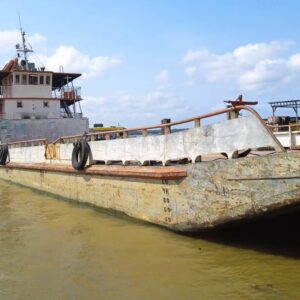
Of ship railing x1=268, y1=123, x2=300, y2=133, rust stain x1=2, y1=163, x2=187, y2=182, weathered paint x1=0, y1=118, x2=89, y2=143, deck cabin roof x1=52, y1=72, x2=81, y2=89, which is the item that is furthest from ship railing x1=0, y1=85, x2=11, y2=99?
ship railing x1=268, y1=123, x2=300, y2=133

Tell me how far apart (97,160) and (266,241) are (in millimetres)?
4892

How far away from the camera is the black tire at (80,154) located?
1069cm

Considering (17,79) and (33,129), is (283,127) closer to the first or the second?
(33,129)

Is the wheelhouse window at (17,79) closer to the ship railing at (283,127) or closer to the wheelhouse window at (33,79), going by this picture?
the wheelhouse window at (33,79)

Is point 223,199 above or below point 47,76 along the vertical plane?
below

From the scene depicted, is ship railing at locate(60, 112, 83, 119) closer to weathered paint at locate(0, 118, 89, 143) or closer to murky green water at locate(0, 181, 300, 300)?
weathered paint at locate(0, 118, 89, 143)

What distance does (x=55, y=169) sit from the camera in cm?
1286

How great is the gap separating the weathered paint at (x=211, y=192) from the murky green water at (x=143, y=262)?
1.13ft

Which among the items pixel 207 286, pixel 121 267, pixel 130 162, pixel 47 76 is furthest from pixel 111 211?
pixel 47 76

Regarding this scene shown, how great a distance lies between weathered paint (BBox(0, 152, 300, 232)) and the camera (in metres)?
5.57

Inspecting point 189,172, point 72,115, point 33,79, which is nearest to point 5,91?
point 33,79

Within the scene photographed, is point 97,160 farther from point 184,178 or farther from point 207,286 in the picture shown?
point 207,286

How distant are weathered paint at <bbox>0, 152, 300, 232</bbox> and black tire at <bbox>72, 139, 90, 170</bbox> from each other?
52.1 inches

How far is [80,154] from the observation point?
35.9ft
